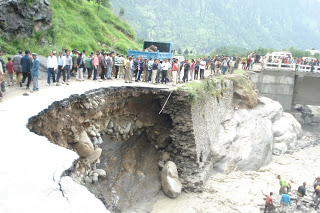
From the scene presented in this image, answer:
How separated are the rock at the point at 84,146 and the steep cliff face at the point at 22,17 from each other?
8.28 meters

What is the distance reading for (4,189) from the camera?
4227 millimetres

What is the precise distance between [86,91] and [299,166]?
14110mm

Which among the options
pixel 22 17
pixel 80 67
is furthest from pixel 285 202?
pixel 22 17

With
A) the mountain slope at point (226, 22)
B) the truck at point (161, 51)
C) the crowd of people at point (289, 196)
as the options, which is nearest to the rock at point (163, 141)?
the crowd of people at point (289, 196)

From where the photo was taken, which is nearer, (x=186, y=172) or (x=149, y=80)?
(x=186, y=172)

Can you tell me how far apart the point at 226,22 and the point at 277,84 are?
9277cm

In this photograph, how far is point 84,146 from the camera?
30.2ft

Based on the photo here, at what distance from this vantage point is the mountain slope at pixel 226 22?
86.1 m

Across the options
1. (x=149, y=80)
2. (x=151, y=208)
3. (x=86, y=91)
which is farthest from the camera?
(x=149, y=80)

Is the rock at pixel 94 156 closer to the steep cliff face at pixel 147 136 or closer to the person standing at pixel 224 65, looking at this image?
the steep cliff face at pixel 147 136

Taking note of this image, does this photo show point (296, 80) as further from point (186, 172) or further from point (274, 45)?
point (274, 45)

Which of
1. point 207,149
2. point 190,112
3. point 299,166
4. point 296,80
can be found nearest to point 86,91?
point 190,112

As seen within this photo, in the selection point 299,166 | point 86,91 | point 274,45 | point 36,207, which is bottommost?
point 299,166

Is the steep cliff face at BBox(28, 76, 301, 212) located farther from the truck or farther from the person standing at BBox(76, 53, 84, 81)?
the truck
